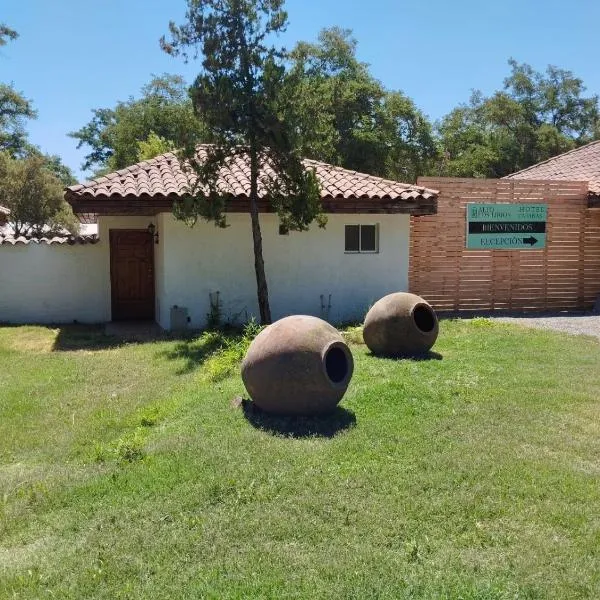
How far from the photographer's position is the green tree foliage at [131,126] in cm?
3538

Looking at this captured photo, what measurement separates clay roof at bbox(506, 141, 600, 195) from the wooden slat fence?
168 centimetres

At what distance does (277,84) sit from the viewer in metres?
11.2

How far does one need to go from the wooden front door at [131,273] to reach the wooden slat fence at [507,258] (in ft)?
20.6

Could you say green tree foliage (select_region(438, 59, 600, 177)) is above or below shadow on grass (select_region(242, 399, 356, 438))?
above

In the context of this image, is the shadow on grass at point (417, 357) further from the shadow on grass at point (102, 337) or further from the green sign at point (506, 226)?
the green sign at point (506, 226)

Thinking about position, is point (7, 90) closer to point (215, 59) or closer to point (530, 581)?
point (215, 59)

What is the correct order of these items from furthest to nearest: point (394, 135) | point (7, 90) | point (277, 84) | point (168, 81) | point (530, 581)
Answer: point (168, 81)
point (7, 90)
point (394, 135)
point (277, 84)
point (530, 581)

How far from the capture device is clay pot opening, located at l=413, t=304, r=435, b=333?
9.48 metres

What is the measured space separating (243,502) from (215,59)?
895 cm

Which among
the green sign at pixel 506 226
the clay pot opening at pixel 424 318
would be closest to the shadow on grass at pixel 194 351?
the clay pot opening at pixel 424 318

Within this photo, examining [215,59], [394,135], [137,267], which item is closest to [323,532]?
[215,59]

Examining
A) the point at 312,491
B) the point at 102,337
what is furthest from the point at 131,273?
the point at 312,491

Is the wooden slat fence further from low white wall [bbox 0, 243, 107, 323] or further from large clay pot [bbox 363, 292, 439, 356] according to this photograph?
low white wall [bbox 0, 243, 107, 323]

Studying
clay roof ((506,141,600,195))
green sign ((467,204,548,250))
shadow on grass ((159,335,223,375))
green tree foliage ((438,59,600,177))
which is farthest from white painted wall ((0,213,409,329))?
green tree foliage ((438,59,600,177))
